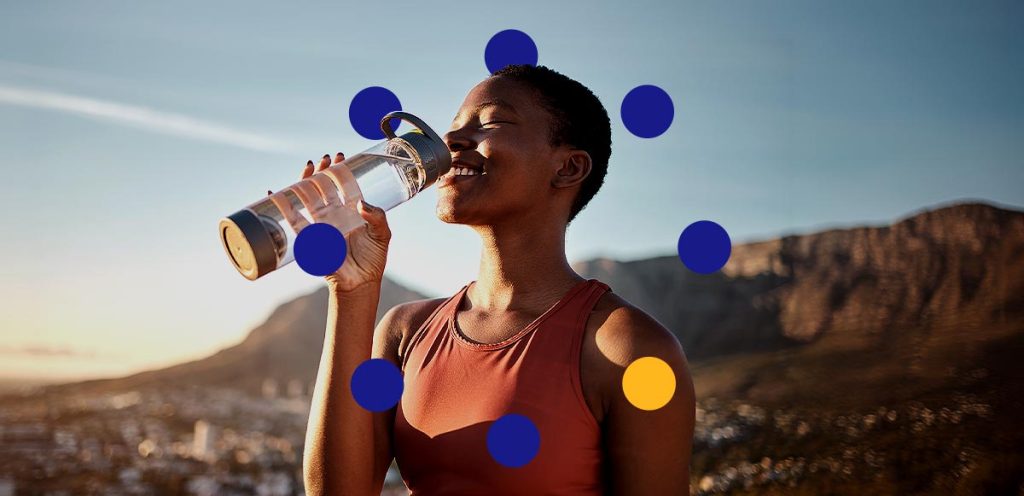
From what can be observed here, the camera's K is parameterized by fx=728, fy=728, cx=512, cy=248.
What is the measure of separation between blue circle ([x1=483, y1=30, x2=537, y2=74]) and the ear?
11.4 inches

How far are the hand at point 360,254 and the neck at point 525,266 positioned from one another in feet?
0.71

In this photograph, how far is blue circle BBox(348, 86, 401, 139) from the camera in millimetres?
1555

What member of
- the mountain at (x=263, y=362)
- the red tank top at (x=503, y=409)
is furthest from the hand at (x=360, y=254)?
the mountain at (x=263, y=362)

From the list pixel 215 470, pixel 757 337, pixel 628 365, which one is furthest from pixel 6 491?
pixel 628 365

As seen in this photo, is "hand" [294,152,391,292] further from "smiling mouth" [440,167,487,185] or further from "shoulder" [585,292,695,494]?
"shoulder" [585,292,695,494]

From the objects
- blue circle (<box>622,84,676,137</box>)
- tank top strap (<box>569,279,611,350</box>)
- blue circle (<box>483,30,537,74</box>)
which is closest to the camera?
tank top strap (<box>569,279,611,350</box>)

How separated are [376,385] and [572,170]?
21.2 inches

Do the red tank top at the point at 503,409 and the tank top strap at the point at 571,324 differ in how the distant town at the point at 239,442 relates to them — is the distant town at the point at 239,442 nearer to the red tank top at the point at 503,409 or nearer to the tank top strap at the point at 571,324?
the red tank top at the point at 503,409

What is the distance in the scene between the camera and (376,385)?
1295mm

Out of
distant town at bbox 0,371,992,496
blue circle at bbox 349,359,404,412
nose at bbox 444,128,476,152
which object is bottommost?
distant town at bbox 0,371,992,496

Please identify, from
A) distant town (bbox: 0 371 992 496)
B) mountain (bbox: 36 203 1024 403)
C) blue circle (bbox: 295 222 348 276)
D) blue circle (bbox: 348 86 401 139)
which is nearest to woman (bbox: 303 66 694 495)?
blue circle (bbox: 295 222 348 276)

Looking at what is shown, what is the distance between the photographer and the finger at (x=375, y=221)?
3.72ft

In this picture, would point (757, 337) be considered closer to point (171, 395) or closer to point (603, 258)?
point (603, 258)

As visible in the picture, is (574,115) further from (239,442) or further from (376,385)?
(239,442)
